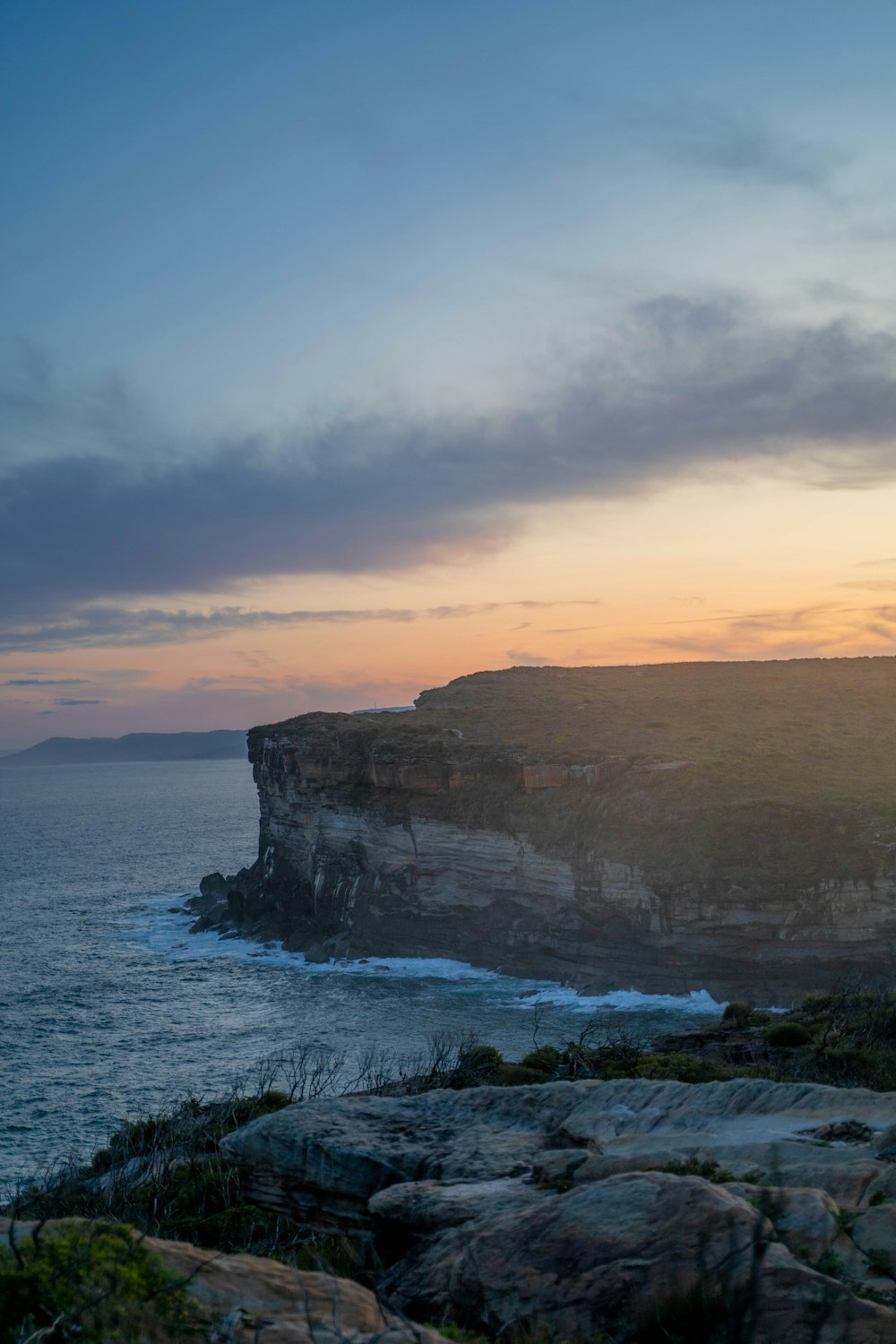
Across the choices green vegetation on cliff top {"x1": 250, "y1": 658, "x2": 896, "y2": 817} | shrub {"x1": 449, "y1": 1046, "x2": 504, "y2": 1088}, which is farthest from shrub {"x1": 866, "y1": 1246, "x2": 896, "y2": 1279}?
green vegetation on cliff top {"x1": 250, "y1": 658, "x2": 896, "y2": 817}

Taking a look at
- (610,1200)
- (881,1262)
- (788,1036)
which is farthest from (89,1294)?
(788,1036)

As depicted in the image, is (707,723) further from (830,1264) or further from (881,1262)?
(830,1264)

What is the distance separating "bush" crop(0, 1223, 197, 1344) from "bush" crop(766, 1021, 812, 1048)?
2362 cm

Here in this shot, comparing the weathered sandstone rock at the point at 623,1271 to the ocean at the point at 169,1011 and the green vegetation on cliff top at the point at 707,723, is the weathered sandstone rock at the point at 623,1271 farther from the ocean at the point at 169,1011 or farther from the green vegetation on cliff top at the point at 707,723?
the green vegetation on cliff top at the point at 707,723

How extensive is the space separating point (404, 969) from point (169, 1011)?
13335 mm

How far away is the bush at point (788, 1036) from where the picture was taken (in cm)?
2631

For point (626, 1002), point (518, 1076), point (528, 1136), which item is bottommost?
point (626, 1002)

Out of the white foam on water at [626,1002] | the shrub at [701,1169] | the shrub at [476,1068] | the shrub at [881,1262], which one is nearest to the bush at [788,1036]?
the shrub at [476,1068]

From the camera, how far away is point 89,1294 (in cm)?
586

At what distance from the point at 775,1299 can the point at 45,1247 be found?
4.97 m

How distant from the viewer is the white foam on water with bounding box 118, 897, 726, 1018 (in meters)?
45.4

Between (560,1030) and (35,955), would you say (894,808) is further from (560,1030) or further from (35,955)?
(35,955)

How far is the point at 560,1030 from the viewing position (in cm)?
4134

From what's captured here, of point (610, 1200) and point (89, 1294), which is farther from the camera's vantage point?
point (610, 1200)
